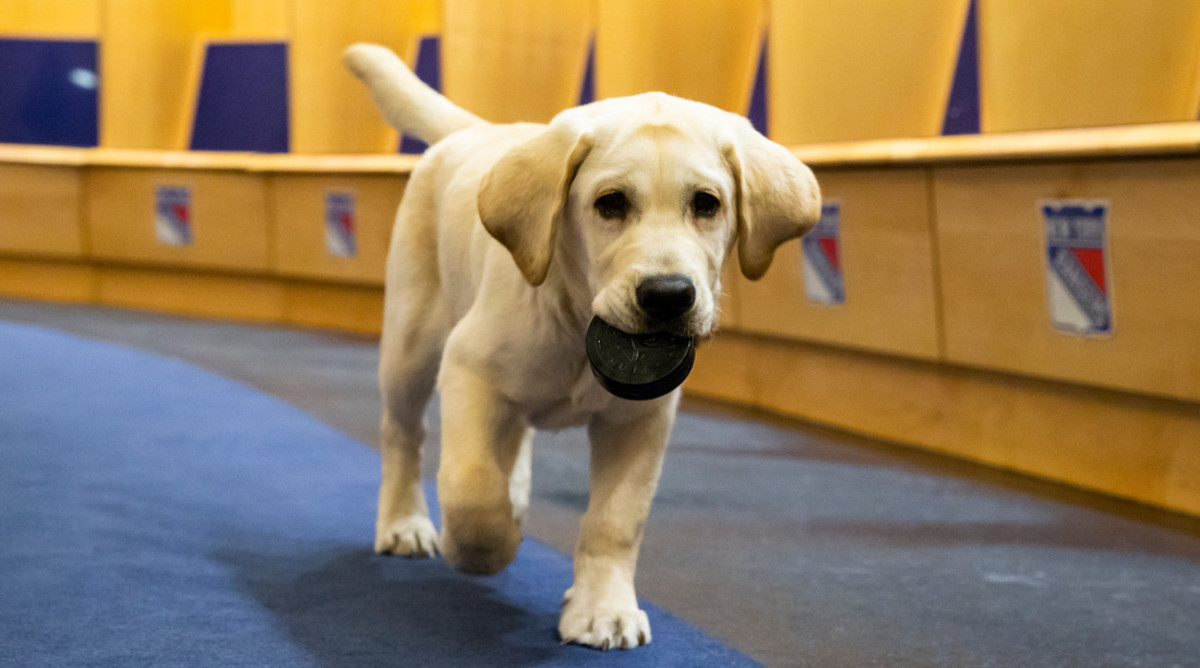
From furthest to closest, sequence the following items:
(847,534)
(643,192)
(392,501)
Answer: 1. (847,534)
2. (392,501)
3. (643,192)

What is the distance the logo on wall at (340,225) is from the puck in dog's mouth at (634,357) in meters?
6.86

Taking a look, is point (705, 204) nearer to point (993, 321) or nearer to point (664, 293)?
point (664, 293)

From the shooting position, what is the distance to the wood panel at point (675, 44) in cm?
652

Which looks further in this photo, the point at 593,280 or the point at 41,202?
the point at 41,202

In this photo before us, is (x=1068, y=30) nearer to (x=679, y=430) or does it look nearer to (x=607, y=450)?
(x=679, y=430)

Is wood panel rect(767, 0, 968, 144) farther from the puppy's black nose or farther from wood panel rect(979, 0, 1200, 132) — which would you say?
the puppy's black nose

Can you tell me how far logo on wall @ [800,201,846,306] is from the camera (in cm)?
545

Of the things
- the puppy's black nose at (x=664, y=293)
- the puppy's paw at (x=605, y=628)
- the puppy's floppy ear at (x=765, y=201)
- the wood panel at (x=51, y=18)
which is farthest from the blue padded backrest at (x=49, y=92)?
the puppy's black nose at (x=664, y=293)

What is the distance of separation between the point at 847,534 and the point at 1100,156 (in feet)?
4.88

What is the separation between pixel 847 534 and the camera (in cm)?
382

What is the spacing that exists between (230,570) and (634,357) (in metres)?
1.44

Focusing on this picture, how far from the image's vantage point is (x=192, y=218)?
32.4 ft

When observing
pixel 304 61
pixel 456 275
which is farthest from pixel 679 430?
pixel 304 61

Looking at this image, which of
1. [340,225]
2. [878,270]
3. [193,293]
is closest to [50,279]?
[193,293]
